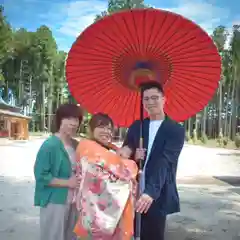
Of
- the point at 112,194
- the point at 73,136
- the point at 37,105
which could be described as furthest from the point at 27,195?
the point at 37,105

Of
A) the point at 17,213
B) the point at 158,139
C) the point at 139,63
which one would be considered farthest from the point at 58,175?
the point at 17,213

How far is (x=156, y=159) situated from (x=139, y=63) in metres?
0.66

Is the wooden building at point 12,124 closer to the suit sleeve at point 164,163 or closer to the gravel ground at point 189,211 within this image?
the gravel ground at point 189,211

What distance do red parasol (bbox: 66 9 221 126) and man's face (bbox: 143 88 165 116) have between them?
0.30 meters

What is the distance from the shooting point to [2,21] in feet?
57.2

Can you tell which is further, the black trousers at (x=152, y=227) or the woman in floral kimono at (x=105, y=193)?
the black trousers at (x=152, y=227)

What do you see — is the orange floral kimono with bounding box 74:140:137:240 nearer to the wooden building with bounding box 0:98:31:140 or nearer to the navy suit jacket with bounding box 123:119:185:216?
the navy suit jacket with bounding box 123:119:185:216

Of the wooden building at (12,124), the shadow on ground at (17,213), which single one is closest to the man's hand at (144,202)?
the shadow on ground at (17,213)

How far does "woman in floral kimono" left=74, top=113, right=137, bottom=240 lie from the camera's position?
1784 mm

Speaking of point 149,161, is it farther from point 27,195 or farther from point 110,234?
point 27,195

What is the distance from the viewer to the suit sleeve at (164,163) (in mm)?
1828

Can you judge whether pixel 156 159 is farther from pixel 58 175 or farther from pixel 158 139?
pixel 58 175

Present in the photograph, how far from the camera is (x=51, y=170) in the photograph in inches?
82.7

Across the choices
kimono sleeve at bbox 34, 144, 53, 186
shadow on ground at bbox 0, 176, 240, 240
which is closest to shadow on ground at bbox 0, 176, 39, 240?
shadow on ground at bbox 0, 176, 240, 240
